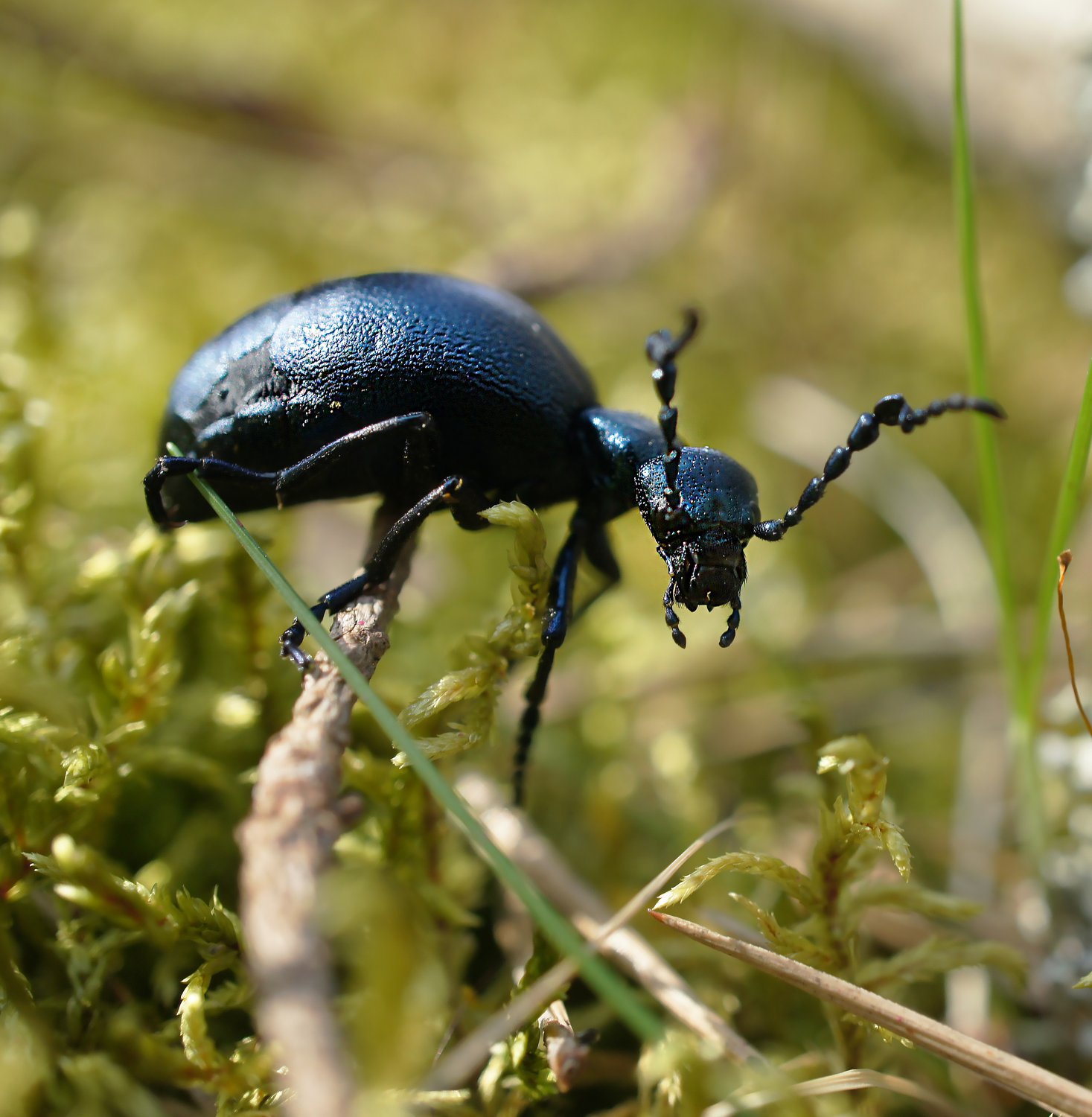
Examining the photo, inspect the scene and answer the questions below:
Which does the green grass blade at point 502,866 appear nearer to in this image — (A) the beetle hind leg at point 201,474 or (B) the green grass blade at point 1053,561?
(A) the beetle hind leg at point 201,474

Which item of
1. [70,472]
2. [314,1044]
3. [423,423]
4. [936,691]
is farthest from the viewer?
[936,691]

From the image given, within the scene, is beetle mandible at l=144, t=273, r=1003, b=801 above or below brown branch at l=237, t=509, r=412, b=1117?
above

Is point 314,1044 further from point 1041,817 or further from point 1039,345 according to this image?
point 1039,345

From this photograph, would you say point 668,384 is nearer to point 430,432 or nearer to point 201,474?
point 430,432

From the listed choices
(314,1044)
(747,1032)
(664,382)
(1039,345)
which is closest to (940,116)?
(1039,345)

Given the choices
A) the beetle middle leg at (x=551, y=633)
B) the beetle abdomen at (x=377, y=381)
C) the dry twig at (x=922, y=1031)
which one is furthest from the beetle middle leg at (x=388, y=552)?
the dry twig at (x=922, y=1031)

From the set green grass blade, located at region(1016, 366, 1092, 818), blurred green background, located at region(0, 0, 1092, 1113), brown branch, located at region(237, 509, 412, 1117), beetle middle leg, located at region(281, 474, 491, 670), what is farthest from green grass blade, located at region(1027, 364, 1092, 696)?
brown branch, located at region(237, 509, 412, 1117)

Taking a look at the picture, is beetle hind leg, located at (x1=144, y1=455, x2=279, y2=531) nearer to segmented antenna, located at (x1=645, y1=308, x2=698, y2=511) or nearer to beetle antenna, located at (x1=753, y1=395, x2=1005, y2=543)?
segmented antenna, located at (x1=645, y1=308, x2=698, y2=511)
